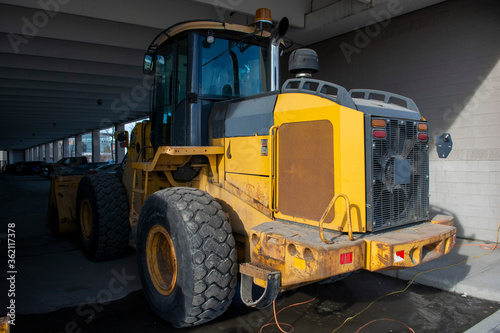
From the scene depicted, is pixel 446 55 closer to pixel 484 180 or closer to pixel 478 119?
pixel 478 119

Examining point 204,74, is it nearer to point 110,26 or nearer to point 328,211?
point 328,211

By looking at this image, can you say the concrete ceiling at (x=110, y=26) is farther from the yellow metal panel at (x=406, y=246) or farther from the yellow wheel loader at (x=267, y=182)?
the yellow metal panel at (x=406, y=246)

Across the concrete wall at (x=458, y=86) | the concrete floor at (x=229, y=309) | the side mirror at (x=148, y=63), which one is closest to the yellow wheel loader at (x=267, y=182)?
the side mirror at (x=148, y=63)

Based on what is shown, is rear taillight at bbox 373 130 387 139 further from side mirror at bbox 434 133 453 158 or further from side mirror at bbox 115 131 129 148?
side mirror at bbox 115 131 129 148

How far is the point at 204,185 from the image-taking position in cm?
463

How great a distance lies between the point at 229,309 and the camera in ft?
14.0

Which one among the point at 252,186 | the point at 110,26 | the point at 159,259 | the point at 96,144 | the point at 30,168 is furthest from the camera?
the point at 30,168

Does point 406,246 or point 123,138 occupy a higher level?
point 123,138

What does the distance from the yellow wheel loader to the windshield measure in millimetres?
12

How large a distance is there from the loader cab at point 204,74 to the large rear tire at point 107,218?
1557 millimetres

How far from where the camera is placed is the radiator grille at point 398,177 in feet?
10.8

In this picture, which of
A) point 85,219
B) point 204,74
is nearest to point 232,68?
point 204,74

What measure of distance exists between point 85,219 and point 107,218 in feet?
3.88

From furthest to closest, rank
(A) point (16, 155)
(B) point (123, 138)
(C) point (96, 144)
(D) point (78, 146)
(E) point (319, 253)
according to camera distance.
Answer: (A) point (16, 155) < (D) point (78, 146) < (C) point (96, 144) < (B) point (123, 138) < (E) point (319, 253)
